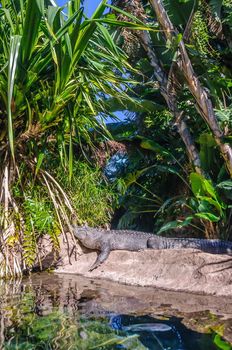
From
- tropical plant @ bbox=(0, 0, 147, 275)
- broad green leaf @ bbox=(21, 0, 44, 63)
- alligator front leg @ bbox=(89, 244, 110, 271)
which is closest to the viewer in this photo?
broad green leaf @ bbox=(21, 0, 44, 63)

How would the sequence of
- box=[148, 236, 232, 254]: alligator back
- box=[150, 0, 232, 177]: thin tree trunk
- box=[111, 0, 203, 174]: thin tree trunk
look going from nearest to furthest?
box=[148, 236, 232, 254]: alligator back < box=[150, 0, 232, 177]: thin tree trunk < box=[111, 0, 203, 174]: thin tree trunk

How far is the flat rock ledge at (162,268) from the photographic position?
4.17 m

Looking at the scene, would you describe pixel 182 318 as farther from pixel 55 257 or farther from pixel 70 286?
pixel 55 257

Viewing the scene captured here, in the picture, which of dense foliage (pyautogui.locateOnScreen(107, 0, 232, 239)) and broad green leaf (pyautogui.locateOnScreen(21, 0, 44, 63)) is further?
dense foliage (pyautogui.locateOnScreen(107, 0, 232, 239))

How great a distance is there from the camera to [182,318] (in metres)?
2.96

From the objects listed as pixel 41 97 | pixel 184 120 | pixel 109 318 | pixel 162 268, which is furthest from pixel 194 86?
pixel 109 318

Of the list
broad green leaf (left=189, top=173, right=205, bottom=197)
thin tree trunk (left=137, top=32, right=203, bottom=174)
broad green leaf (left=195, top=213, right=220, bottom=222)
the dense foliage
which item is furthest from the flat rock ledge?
thin tree trunk (left=137, top=32, right=203, bottom=174)

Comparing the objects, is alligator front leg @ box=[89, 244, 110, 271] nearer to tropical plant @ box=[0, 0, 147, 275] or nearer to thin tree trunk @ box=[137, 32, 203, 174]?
tropical plant @ box=[0, 0, 147, 275]

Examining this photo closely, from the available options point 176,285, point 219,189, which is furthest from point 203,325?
point 219,189

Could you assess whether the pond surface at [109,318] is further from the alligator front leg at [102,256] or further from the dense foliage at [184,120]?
the dense foliage at [184,120]

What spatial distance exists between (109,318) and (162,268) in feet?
6.07

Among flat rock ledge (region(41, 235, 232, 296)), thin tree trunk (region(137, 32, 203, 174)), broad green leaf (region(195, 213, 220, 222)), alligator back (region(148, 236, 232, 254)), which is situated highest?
thin tree trunk (region(137, 32, 203, 174))

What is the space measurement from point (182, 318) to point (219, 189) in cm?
431

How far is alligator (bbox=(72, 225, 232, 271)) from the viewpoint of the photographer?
5531mm
